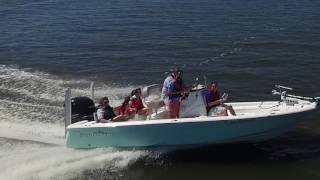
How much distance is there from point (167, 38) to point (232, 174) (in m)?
12.9

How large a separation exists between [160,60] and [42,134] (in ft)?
26.9

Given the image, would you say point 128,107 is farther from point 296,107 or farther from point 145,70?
point 145,70

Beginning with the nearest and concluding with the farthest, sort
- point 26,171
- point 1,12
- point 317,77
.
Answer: point 26,171
point 317,77
point 1,12

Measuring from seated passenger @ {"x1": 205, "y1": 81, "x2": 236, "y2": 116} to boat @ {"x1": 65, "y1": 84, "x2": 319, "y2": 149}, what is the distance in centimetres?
18

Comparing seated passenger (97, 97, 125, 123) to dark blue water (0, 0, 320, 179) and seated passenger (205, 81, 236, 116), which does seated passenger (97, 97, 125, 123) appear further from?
seated passenger (205, 81, 236, 116)

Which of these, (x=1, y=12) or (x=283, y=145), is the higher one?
(x=1, y=12)

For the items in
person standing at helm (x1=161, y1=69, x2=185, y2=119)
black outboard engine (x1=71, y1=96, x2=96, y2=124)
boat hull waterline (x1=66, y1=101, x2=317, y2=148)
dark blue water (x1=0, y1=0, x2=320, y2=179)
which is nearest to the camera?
boat hull waterline (x1=66, y1=101, x2=317, y2=148)

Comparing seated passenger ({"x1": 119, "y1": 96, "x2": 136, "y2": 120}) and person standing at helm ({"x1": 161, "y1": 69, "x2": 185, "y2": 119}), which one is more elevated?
person standing at helm ({"x1": 161, "y1": 69, "x2": 185, "y2": 119})

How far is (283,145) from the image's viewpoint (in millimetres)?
14836

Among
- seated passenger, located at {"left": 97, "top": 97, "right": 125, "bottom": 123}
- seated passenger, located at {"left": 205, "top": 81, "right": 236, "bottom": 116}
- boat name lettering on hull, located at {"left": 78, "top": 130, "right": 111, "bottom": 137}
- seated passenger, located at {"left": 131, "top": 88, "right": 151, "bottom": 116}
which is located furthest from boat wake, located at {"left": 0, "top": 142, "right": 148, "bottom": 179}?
seated passenger, located at {"left": 205, "top": 81, "right": 236, "bottom": 116}

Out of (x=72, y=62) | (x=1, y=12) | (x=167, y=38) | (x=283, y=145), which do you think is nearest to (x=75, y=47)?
(x=72, y=62)

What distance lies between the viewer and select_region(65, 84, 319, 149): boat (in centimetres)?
1378

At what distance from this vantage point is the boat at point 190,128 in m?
13.8

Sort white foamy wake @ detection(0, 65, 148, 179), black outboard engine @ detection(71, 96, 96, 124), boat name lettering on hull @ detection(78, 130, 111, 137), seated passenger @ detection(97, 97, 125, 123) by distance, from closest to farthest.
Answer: white foamy wake @ detection(0, 65, 148, 179)
boat name lettering on hull @ detection(78, 130, 111, 137)
seated passenger @ detection(97, 97, 125, 123)
black outboard engine @ detection(71, 96, 96, 124)
